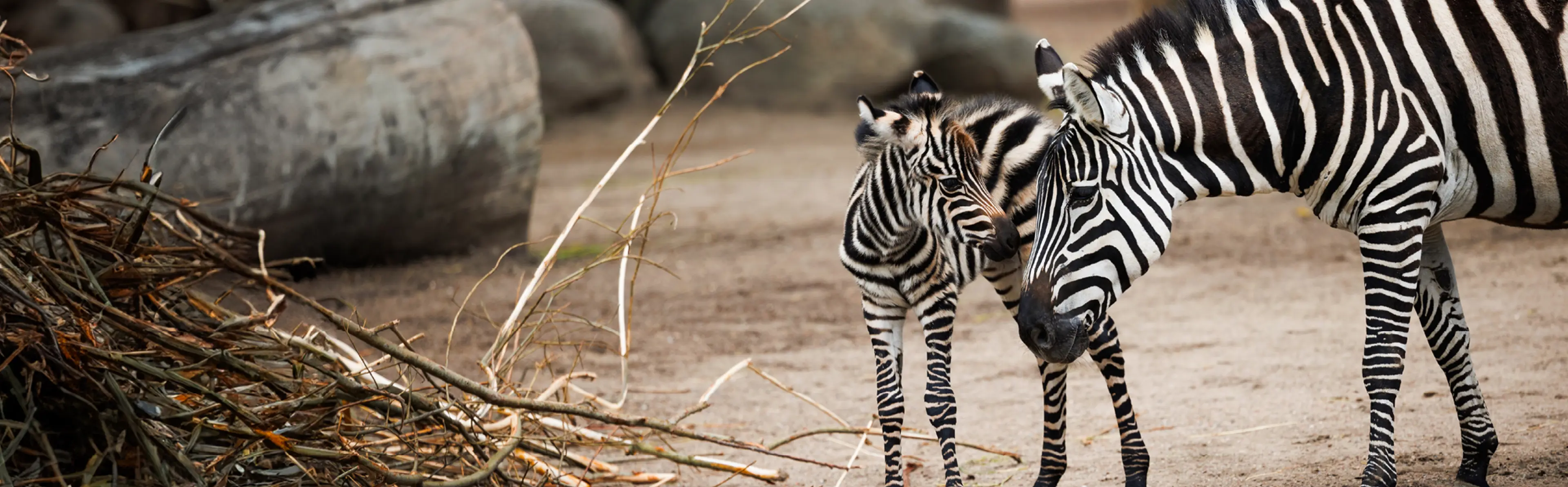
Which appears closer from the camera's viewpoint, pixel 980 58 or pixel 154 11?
pixel 154 11

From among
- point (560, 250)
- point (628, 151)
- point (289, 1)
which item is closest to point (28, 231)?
point (628, 151)

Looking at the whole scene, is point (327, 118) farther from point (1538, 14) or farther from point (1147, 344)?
point (1538, 14)

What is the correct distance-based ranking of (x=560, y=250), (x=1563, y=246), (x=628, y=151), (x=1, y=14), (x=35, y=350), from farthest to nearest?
(x=1, y=14) < (x=560, y=250) < (x=1563, y=246) < (x=628, y=151) < (x=35, y=350)

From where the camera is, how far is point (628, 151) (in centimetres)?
436

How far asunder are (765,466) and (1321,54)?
2.64 m

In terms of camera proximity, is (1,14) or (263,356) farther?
(1,14)

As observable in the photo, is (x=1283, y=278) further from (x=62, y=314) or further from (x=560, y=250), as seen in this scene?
(x=62, y=314)

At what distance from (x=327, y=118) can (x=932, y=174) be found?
4980 mm

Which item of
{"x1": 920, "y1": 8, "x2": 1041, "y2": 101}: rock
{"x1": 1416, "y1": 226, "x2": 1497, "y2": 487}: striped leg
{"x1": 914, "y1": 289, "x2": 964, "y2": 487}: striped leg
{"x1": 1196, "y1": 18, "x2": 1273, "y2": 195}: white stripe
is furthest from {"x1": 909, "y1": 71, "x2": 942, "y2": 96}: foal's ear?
{"x1": 920, "y1": 8, "x2": 1041, "y2": 101}: rock

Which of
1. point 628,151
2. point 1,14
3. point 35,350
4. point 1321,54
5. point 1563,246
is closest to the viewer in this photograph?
point 35,350

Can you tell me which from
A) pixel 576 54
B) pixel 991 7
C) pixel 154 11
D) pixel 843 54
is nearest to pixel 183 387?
pixel 154 11

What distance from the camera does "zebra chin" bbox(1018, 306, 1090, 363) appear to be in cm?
346

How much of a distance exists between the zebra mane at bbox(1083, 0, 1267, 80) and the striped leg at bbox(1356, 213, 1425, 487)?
689 mm

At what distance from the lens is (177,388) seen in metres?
3.58
